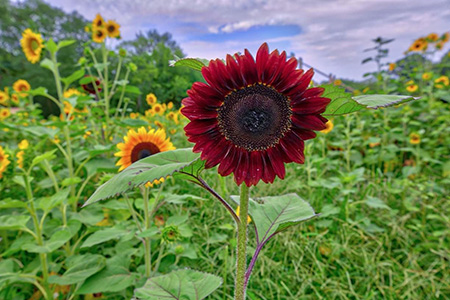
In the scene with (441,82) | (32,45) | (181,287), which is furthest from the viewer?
(441,82)

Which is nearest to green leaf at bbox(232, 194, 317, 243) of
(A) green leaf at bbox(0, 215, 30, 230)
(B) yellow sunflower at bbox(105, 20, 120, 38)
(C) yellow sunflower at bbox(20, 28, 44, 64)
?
(A) green leaf at bbox(0, 215, 30, 230)

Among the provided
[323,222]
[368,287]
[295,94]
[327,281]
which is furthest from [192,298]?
[323,222]

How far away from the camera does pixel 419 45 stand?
4.23 meters

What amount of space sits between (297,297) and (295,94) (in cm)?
Answer: 112

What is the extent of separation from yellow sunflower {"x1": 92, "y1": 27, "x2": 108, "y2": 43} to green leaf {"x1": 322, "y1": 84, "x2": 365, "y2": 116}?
8.68 feet

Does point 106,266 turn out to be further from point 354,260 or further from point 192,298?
point 354,260

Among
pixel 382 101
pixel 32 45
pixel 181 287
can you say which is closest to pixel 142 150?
pixel 181 287

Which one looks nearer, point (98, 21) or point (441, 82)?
point (98, 21)

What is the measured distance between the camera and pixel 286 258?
1642 millimetres

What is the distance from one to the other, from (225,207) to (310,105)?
0.86ft

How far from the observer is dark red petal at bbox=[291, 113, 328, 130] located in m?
0.54

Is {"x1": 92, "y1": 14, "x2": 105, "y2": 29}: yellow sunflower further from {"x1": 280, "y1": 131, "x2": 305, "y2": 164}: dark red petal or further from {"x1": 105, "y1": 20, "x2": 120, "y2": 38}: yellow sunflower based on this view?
{"x1": 280, "y1": 131, "x2": 305, "y2": 164}: dark red petal

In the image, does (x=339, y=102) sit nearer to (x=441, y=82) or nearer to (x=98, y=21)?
(x=98, y=21)

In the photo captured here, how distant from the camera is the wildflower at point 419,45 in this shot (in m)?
4.19
